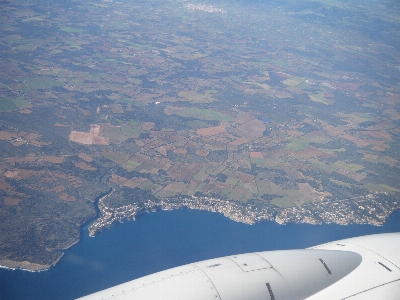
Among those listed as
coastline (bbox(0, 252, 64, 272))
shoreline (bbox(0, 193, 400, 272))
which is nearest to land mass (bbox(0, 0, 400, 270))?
shoreline (bbox(0, 193, 400, 272))

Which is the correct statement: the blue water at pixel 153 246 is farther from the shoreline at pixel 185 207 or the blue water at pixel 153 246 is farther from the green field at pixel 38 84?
the green field at pixel 38 84

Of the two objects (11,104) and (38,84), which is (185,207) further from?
(38,84)

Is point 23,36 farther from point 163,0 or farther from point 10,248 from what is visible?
point 163,0

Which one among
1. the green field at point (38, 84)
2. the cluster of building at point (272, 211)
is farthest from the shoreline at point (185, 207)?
the green field at point (38, 84)

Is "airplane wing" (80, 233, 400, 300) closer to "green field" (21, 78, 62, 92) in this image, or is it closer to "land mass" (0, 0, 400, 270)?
"land mass" (0, 0, 400, 270)

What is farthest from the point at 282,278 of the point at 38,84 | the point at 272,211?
the point at 38,84

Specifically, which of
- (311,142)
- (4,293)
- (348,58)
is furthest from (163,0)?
(4,293)
